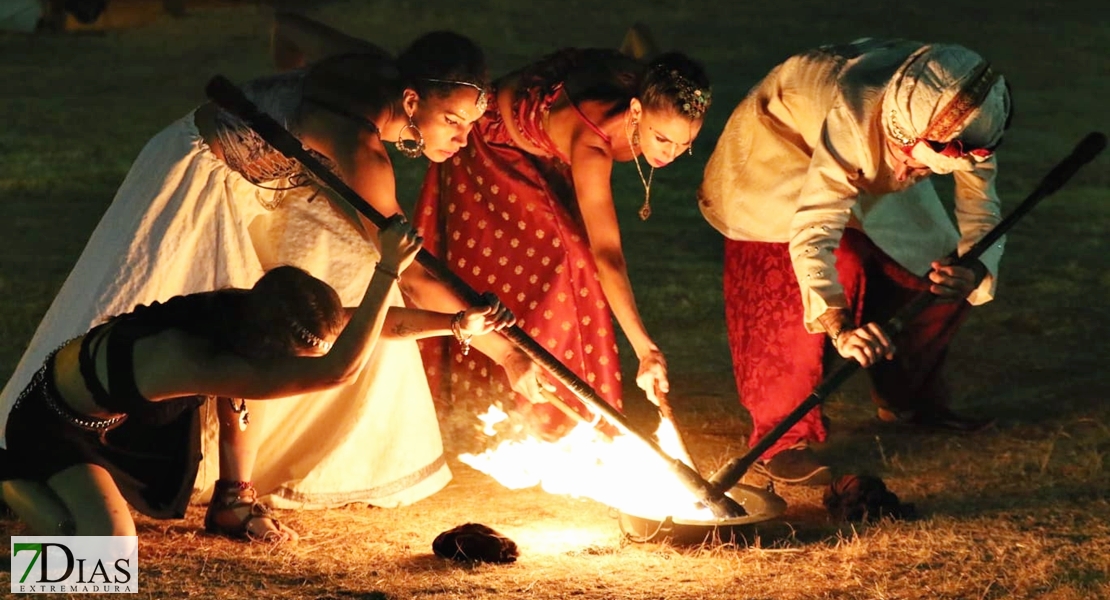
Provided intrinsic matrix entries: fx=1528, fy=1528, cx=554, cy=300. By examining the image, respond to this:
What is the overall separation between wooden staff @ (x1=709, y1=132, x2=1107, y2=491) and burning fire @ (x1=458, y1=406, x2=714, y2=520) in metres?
0.14

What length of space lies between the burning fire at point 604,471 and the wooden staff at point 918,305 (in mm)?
144

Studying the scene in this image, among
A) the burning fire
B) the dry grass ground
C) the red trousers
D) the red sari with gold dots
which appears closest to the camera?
the dry grass ground

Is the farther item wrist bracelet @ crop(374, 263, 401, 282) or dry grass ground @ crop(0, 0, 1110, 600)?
dry grass ground @ crop(0, 0, 1110, 600)

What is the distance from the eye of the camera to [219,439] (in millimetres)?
4484

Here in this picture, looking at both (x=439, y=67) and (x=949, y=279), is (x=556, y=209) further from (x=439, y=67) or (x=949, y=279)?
(x=949, y=279)

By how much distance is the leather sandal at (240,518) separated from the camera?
4.34 metres

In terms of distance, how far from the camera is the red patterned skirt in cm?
529

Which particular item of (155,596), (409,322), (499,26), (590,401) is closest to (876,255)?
(590,401)

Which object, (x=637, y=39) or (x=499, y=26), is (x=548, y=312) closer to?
(x=637, y=39)

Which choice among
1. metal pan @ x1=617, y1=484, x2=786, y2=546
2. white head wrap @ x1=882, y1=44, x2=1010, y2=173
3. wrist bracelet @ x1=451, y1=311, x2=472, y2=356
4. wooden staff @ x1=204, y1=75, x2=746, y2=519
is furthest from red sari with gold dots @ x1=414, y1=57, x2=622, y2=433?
white head wrap @ x1=882, y1=44, x2=1010, y2=173

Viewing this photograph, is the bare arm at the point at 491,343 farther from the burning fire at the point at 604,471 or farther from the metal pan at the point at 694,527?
the metal pan at the point at 694,527

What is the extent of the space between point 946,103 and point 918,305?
62 centimetres

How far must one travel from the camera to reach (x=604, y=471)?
4.61 metres

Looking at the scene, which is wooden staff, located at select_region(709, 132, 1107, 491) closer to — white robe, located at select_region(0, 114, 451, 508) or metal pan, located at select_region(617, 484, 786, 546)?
metal pan, located at select_region(617, 484, 786, 546)
